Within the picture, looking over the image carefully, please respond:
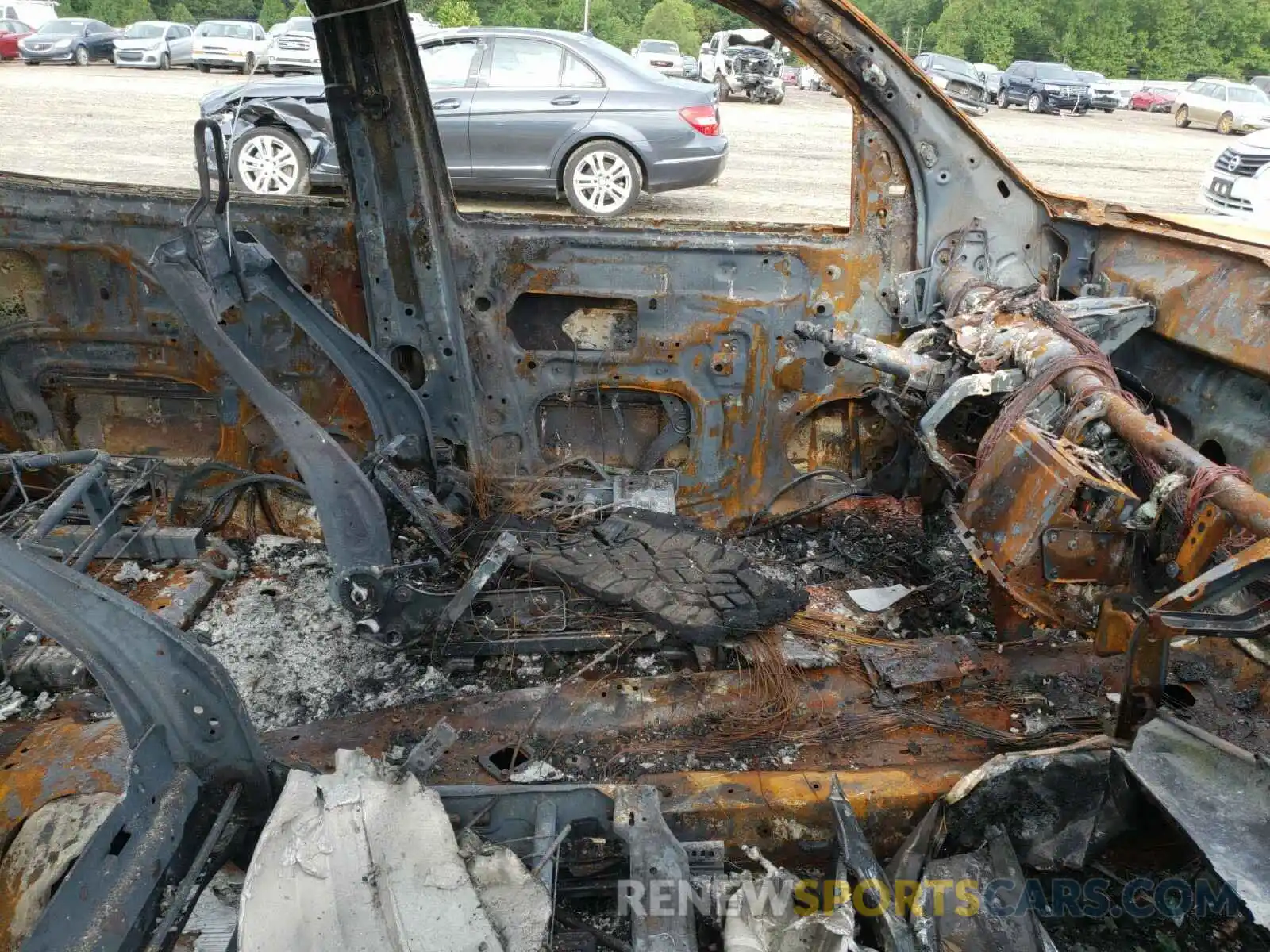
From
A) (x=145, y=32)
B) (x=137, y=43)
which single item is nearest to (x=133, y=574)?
(x=137, y=43)

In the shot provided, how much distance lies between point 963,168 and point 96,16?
1354 inches

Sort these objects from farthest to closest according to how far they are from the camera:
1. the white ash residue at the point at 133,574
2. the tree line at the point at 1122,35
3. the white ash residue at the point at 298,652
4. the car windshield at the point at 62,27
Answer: the tree line at the point at 1122,35 → the car windshield at the point at 62,27 → the white ash residue at the point at 133,574 → the white ash residue at the point at 298,652

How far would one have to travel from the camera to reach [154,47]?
2138 cm

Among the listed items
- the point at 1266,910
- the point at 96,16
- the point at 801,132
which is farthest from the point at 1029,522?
the point at 96,16

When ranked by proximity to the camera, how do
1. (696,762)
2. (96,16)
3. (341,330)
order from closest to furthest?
(696,762)
(341,330)
(96,16)

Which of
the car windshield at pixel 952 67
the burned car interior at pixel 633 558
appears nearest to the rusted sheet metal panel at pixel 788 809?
the burned car interior at pixel 633 558

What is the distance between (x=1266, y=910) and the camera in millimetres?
1556

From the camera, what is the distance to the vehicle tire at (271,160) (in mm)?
7816

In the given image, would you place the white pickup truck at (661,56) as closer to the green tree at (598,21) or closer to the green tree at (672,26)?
the green tree at (598,21)

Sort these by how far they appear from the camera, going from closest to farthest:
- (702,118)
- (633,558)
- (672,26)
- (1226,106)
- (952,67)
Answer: (633,558) < (702,118) < (1226,106) < (952,67) < (672,26)

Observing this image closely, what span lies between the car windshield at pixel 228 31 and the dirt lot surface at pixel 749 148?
886 mm

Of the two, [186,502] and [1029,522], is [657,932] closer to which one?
[1029,522]

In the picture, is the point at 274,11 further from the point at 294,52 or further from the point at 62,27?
the point at 294,52

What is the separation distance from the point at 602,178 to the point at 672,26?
23.5 meters
